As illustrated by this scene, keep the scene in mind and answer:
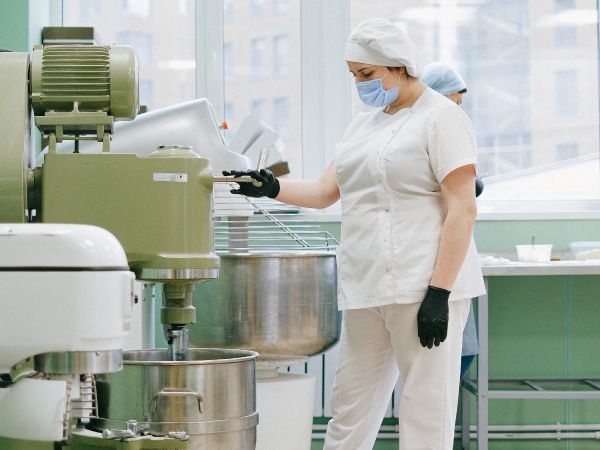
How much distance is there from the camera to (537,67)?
12.6ft

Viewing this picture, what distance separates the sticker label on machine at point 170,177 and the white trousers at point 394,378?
81cm

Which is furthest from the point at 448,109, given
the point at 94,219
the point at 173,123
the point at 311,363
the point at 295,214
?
the point at 311,363

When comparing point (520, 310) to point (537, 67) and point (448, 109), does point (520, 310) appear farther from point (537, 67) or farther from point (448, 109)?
point (448, 109)

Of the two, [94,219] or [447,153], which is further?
[447,153]

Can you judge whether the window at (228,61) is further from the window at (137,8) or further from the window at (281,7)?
the window at (137,8)

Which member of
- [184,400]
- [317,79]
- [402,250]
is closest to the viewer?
[184,400]

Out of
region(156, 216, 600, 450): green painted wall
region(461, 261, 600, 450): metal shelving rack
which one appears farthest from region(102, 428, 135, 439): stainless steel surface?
region(156, 216, 600, 450): green painted wall

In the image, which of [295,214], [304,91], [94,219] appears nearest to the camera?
[94,219]

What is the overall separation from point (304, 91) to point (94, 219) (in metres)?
2.38

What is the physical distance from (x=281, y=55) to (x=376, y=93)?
1644mm

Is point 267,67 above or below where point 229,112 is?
above

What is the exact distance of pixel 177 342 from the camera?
173 centimetres

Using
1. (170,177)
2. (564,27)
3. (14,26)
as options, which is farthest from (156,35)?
(170,177)

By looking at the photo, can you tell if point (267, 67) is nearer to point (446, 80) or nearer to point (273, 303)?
point (446, 80)
